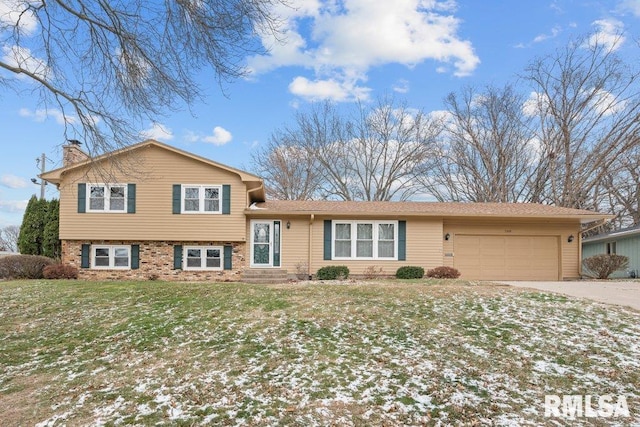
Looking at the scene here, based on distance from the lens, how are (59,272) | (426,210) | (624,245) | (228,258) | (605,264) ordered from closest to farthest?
(59,272), (228,258), (605,264), (426,210), (624,245)

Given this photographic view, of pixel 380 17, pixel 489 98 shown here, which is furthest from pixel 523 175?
pixel 380 17

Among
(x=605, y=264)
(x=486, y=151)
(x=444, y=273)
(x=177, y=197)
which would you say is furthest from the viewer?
(x=486, y=151)

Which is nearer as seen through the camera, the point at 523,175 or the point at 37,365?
the point at 37,365

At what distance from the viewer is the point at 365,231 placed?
51.9 feet

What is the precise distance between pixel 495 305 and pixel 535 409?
171 inches

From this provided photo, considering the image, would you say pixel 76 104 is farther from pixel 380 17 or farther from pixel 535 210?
pixel 535 210

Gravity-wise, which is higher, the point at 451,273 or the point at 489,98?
the point at 489,98

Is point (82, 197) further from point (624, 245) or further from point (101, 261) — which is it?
point (624, 245)

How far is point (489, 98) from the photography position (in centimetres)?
2822

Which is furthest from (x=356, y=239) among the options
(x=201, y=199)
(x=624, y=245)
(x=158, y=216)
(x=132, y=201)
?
(x=624, y=245)

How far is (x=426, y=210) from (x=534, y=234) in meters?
4.36

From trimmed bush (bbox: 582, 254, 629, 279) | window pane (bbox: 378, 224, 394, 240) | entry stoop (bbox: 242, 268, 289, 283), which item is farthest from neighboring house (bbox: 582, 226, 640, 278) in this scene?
entry stoop (bbox: 242, 268, 289, 283)

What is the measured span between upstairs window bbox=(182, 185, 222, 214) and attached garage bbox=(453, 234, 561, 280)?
29.7ft

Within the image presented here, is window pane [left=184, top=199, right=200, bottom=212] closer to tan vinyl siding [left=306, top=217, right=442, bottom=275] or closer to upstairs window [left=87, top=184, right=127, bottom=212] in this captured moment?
upstairs window [left=87, top=184, right=127, bottom=212]
